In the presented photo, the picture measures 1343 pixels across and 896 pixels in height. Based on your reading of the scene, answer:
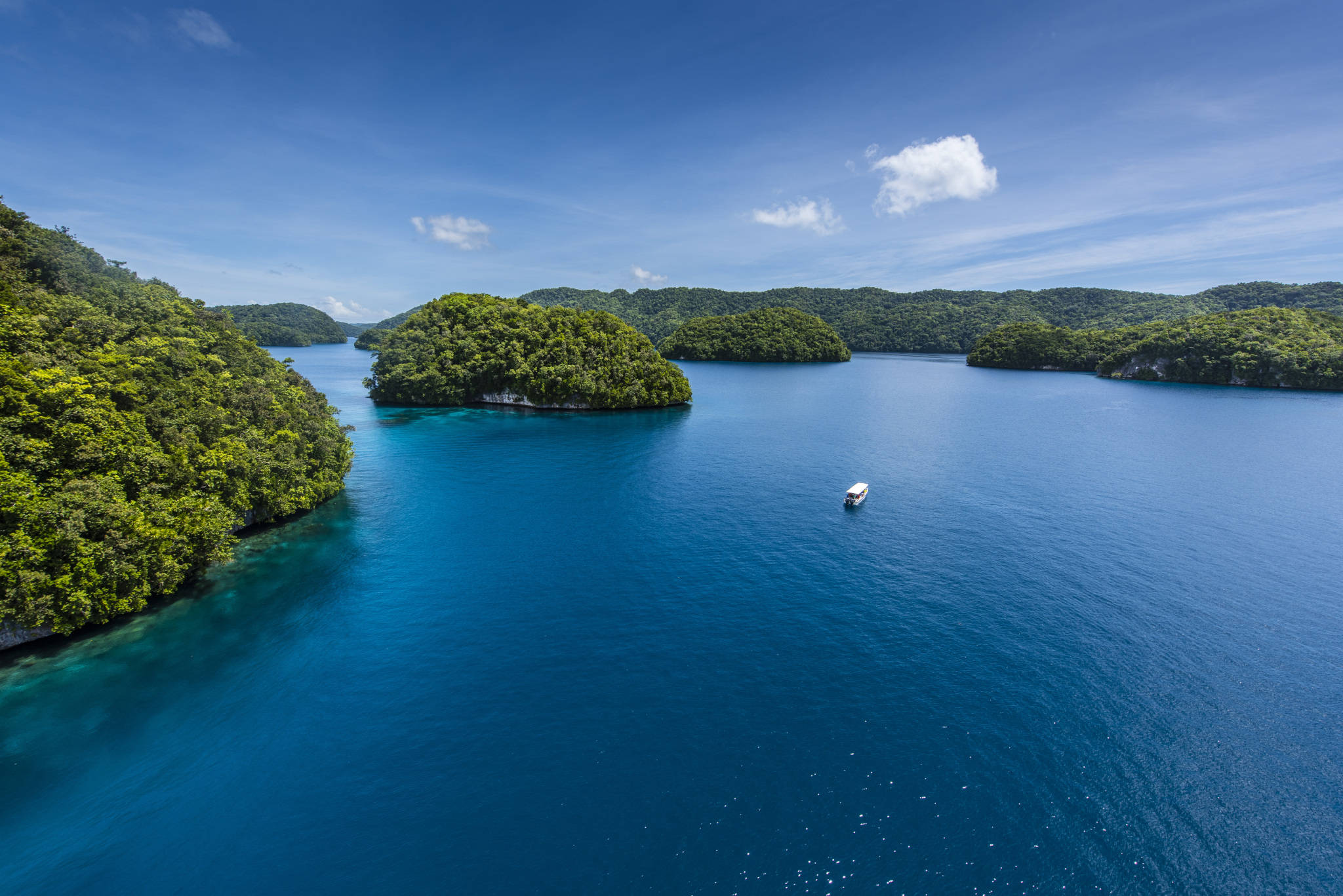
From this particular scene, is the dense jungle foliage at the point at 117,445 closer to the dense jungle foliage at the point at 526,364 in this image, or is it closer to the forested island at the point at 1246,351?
the dense jungle foliage at the point at 526,364

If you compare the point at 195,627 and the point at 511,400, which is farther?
the point at 511,400

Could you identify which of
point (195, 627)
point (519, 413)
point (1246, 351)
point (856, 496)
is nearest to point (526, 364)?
point (519, 413)

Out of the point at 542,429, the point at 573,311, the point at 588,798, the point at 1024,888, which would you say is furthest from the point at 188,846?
the point at 573,311

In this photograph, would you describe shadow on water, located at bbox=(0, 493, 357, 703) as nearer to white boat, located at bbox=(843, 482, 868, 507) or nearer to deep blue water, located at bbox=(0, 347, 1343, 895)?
deep blue water, located at bbox=(0, 347, 1343, 895)

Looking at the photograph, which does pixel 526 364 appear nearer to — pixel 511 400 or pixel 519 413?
pixel 511 400

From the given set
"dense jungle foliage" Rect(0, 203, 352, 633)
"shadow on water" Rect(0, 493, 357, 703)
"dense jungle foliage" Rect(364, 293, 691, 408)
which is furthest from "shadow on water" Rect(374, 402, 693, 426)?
"shadow on water" Rect(0, 493, 357, 703)

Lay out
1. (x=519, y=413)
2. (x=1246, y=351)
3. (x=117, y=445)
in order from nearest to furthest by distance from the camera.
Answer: (x=117, y=445) < (x=519, y=413) < (x=1246, y=351)
